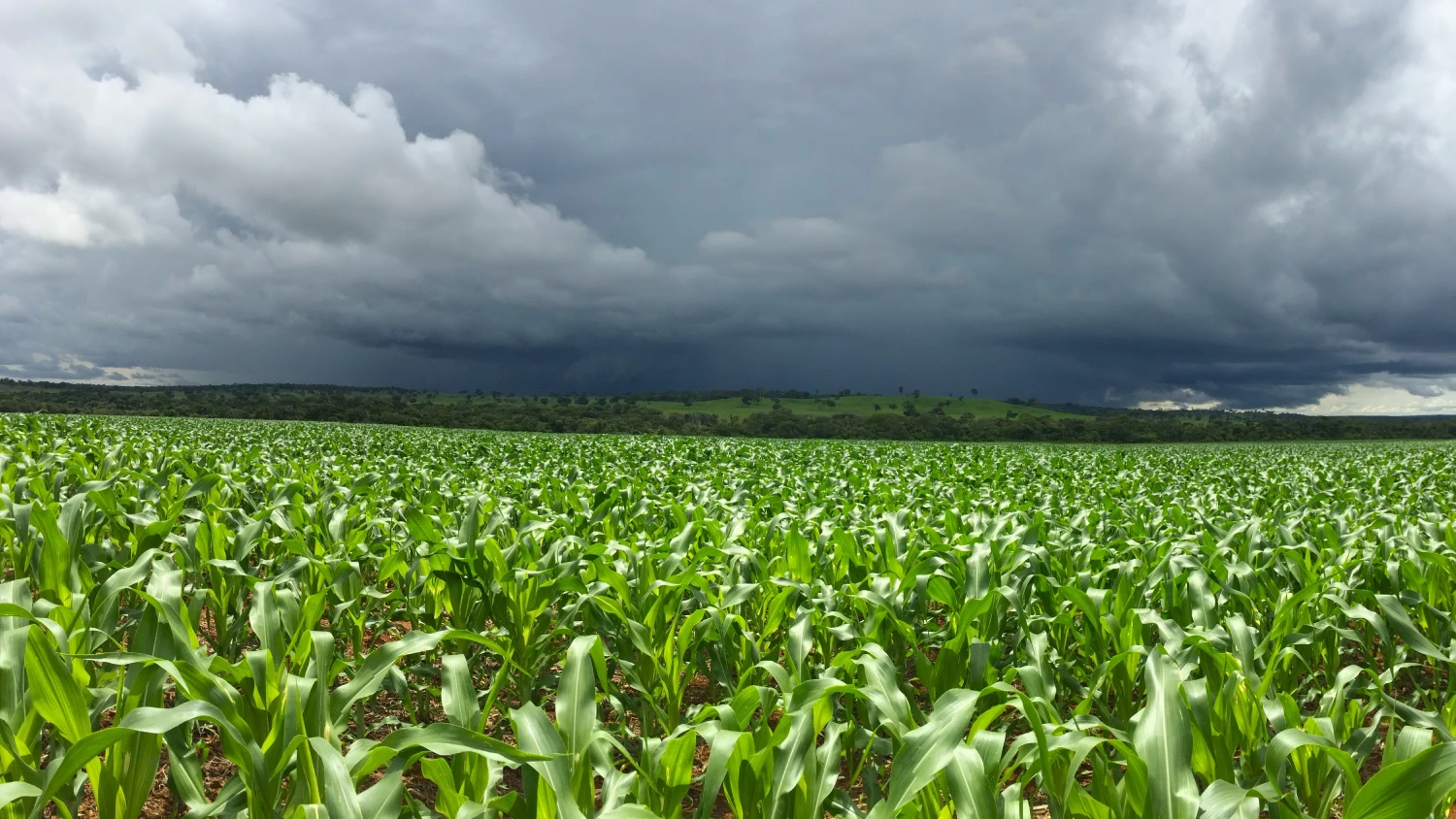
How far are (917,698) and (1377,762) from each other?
8.74 feet

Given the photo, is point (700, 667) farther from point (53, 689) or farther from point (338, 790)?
point (53, 689)

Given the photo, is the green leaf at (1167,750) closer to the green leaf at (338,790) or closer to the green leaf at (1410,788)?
the green leaf at (1410,788)

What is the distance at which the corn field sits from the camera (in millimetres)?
2359

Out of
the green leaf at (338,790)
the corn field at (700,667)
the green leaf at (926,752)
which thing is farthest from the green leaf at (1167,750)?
the green leaf at (338,790)

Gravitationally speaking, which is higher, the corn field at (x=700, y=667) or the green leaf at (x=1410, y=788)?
the green leaf at (x=1410, y=788)

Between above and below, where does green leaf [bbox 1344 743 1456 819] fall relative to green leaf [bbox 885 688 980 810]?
above

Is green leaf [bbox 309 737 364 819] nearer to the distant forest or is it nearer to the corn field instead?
the corn field

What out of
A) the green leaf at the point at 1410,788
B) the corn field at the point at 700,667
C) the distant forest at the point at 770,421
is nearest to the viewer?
the green leaf at the point at 1410,788

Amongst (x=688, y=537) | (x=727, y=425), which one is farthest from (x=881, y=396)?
(x=688, y=537)

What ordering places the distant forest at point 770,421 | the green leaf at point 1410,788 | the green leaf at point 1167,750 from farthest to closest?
the distant forest at point 770,421, the green leaf at point 1167,750, the green leaf at point 1410,788

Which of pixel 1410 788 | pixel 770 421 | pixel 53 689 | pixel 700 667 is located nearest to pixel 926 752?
pixel 1410 788

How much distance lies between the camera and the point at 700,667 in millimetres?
4672

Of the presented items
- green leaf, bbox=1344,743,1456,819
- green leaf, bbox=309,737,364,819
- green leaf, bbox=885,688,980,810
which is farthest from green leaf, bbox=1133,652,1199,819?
green leaf, bbox=309,737,364,819

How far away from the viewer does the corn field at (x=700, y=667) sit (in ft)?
7.74
